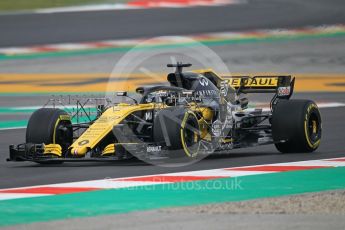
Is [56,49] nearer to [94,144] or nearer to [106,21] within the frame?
[106,21]

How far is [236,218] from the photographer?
32.6 feet

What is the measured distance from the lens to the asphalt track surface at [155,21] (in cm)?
3198

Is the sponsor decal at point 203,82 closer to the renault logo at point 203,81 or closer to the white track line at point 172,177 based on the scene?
the renault logo at point 203,81

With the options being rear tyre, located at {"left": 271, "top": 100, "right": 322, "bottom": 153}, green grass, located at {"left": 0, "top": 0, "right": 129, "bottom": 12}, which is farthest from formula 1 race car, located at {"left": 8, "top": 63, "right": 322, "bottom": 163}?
green grass, located at {"left": 0, "top": 0, "right": 129, "bottom": 12}

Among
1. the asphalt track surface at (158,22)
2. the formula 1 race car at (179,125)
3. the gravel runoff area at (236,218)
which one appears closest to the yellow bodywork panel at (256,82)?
the formula 1 race car at (179,125)

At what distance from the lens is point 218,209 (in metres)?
10.4

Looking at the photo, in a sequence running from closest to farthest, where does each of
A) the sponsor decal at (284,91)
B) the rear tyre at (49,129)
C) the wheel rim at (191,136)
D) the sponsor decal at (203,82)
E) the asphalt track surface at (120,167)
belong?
the asphalt track surface at (120,167)
the wheel rim at (191,136)
the rear tyre at (49,129)
the sponsor decal at (203,82)
the sponsor decal at (284,91)

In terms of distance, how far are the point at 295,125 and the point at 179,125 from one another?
1.97 metres

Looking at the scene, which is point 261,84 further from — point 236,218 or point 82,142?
point 236,218

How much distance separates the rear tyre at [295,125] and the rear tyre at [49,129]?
291 cm

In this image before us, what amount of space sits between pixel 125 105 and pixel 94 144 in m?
0.91

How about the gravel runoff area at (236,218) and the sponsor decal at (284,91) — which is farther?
the sponsor decal at (284,91)

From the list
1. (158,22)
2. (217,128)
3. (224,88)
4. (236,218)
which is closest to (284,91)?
(224,88)

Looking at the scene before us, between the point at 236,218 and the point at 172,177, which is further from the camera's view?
the point at 172,177
